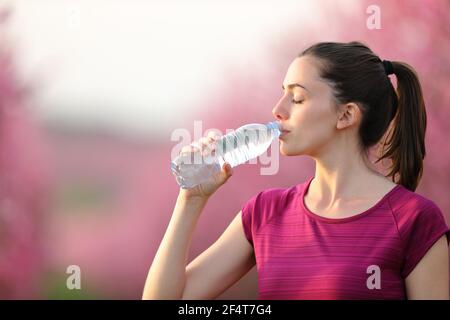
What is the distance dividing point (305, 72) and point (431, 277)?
510 millimetres

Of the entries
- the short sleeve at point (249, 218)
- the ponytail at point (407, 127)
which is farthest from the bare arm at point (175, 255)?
the ponytail at point (407, 127)

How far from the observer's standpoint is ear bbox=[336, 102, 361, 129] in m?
1.77

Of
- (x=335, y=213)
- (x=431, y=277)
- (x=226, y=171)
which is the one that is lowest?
(x=431, y=277)

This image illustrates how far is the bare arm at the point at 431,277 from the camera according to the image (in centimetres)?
164

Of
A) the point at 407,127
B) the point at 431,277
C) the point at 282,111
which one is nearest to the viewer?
the point at 431,277

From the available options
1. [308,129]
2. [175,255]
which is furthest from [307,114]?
[175,255]

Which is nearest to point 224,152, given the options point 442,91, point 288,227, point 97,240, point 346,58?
point 288,227

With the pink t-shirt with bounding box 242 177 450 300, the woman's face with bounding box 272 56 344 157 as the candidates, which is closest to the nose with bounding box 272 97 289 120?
the woman's face with bounding box 272 56 344 157

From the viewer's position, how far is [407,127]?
1858 millimetres

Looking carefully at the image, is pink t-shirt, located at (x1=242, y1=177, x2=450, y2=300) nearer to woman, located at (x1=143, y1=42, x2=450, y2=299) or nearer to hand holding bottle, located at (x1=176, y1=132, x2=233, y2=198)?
woman, located at (x1=143, y1=42, x2=450, y2=299)

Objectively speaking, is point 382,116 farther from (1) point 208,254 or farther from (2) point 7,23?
(2) point 7,23

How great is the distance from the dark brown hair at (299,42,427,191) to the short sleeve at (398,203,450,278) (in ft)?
0.63

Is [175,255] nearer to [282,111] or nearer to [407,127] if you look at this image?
[282,111]

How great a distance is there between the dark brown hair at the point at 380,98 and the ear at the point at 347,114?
0.01m
